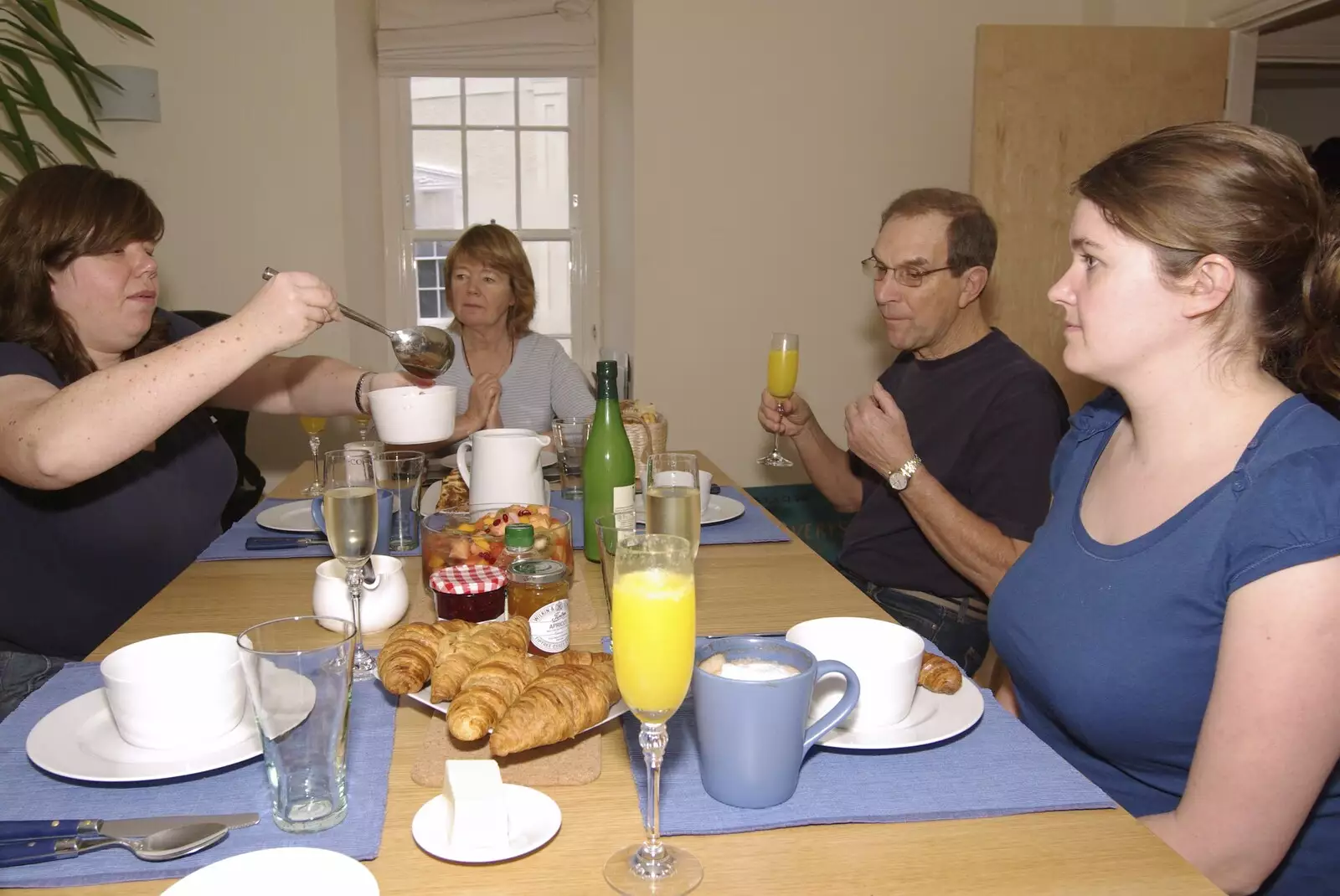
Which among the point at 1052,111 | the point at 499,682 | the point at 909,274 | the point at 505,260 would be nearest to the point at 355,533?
the point at 499,682

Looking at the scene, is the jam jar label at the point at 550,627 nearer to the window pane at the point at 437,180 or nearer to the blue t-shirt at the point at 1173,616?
the blue t-shirt at the point at 1173,616

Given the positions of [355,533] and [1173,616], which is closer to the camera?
[1173,616]

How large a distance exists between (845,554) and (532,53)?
3004 millimetres

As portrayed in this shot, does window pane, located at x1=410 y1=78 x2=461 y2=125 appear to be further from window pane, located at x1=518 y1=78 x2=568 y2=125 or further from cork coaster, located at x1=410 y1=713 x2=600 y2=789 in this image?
cork coaster, located at x1=410 y1=713 x2=600 y2=789

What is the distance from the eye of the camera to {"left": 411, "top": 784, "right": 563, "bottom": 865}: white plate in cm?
81

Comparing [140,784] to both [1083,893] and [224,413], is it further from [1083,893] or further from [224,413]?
[224,413]

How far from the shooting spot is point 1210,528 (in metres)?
1.10

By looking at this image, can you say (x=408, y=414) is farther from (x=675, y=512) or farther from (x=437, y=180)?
(x=437, y=180)

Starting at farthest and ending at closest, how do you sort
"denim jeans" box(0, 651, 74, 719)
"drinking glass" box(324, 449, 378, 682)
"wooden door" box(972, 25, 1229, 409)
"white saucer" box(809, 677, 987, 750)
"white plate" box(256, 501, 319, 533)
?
"wooden door" box(972, 25, 1229, 409), "white plate" box(256, 501, 319, 533), "denim jeans" box(0, 651, 74, 719), "drinking glass" box(324, 449, 378, 682), "white saucer" box(809, 677, 987, 750)

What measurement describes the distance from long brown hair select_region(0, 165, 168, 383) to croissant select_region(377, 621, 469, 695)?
3.43 feet

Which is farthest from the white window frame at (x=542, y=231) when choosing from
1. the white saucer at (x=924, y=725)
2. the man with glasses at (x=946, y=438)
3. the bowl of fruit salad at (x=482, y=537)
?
the white saucer at (x=924, y=725)

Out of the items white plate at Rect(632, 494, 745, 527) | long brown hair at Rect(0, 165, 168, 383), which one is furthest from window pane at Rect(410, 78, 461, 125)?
white plate at Rect(632, 494, 745, 527)

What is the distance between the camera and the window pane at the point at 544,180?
15.0ft

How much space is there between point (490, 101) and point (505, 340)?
1577mm
